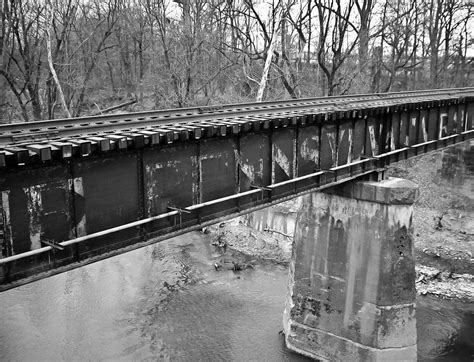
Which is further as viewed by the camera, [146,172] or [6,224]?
[146,172]

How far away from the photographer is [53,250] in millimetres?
6605

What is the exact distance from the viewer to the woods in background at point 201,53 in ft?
86.3

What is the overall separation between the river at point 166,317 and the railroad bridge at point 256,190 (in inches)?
88.5

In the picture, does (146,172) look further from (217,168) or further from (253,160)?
(253,160)

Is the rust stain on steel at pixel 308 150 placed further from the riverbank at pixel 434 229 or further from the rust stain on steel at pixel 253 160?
the riverbank at pixel 434 229

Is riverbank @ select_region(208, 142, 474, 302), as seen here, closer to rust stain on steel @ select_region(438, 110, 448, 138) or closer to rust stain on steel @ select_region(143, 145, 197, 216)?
rust stain on steel @ select_region(438, 110, 448, 138)

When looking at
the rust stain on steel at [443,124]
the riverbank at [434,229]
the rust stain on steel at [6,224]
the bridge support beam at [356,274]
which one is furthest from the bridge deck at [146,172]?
the riverbank at [434,229]

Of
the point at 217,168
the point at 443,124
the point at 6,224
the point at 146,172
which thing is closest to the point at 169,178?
the point at 146,172

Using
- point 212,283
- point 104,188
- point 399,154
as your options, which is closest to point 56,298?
point 212,283

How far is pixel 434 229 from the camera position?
25.6m

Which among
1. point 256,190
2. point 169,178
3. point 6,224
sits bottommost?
point 256,190

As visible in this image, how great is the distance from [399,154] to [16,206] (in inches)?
482

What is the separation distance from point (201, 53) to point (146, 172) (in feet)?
81.4

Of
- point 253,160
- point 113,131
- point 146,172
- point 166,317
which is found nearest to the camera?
point 146,172
